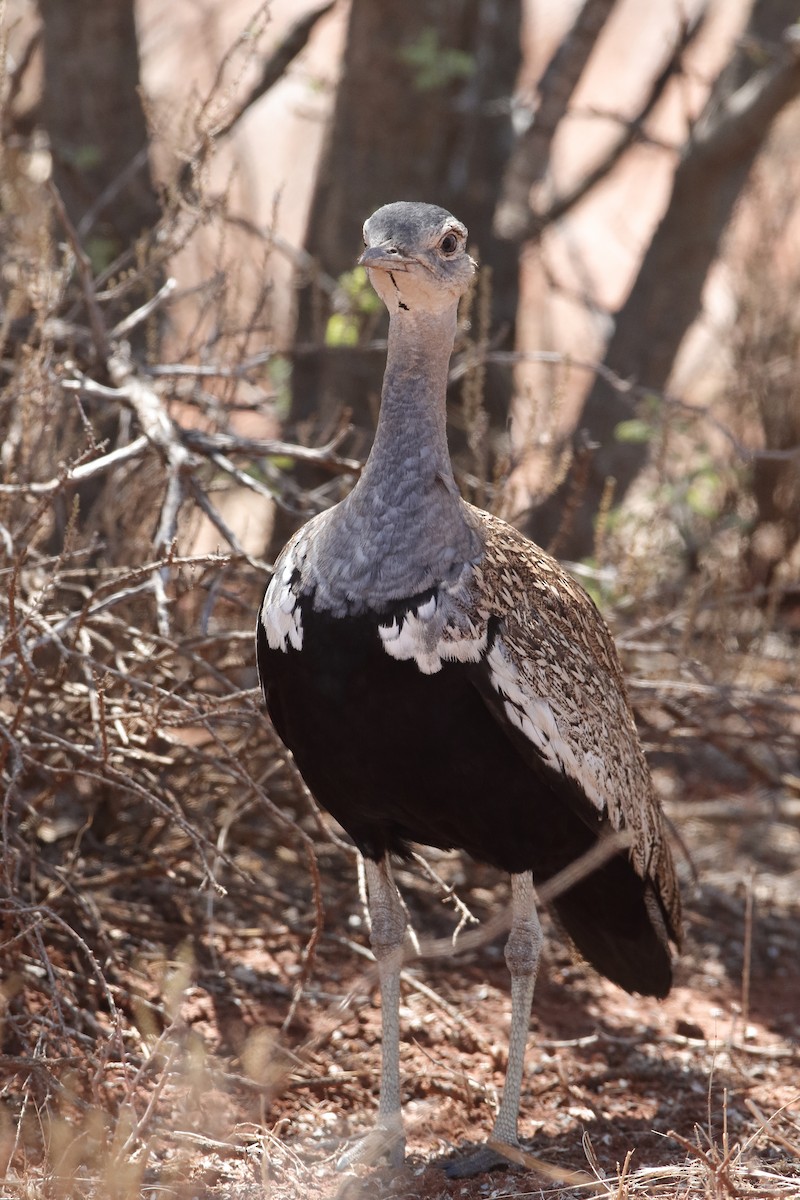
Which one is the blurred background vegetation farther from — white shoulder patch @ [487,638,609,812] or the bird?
white shoulder patch @ [487,638,609,812]

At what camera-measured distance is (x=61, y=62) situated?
5.82m

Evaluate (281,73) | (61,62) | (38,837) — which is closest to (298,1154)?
(38,837)

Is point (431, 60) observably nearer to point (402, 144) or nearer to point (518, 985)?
point (402, 144)

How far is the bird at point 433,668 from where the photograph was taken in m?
3.08

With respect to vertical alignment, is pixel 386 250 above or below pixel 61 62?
below

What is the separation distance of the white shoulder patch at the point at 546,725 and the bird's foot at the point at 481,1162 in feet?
2.97

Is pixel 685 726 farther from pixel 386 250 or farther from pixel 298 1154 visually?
pixel 386 250

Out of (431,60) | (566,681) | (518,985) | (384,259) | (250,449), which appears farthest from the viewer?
(431,60)

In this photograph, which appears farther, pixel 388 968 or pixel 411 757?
pixel 388 968

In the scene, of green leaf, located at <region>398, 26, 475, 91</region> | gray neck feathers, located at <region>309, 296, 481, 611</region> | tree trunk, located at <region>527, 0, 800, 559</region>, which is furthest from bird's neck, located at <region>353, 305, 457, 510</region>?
green leaf, located at <region>398, 26, 475, 91</region>

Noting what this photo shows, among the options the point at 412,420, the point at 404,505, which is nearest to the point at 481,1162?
the point at 404,505

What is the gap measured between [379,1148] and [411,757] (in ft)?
3.72

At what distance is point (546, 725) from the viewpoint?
3213 millimetres

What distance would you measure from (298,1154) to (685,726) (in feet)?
7.35
